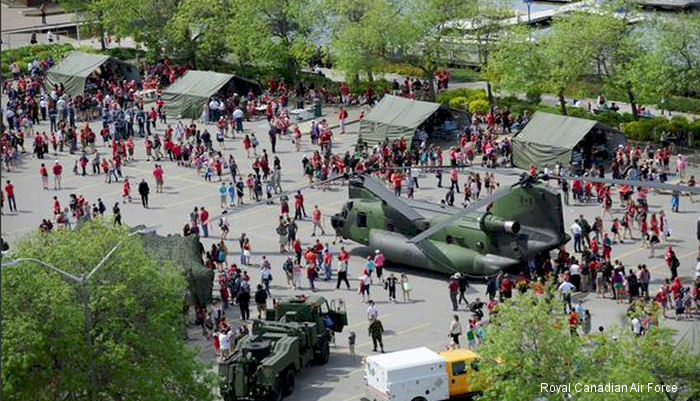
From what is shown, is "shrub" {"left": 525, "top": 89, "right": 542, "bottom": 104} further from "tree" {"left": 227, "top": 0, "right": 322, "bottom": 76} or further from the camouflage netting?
the camouflage netting

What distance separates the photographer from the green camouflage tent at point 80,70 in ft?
249

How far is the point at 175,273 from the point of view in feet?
122

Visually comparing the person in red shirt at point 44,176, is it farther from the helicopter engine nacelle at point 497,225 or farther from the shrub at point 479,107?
the helicopter engine nacelle at point 497,225

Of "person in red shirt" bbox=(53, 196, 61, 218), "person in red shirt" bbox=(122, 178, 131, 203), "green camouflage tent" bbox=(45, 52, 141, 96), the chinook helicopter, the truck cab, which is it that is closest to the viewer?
the truck cab

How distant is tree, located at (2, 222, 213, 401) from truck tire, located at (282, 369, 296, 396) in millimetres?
2496

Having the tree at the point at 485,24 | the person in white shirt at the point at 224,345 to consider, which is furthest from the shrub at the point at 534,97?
the person in white shirt at the point at 224,345

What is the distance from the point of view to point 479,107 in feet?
220

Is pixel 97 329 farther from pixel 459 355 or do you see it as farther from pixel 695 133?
pixel 695 133

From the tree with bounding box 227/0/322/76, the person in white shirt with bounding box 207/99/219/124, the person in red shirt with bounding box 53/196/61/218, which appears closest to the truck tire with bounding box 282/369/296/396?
the person in red shirt with bounding box 53/196/61/218

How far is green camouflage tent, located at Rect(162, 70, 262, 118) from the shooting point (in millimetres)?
71062

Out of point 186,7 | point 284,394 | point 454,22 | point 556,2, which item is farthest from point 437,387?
point 556,2

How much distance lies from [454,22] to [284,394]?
35523mm

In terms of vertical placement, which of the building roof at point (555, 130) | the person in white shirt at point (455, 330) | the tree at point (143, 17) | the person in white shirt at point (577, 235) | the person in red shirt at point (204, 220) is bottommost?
the person in white shirt at point (455, 330)

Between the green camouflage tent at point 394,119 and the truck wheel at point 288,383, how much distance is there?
25912 mm
